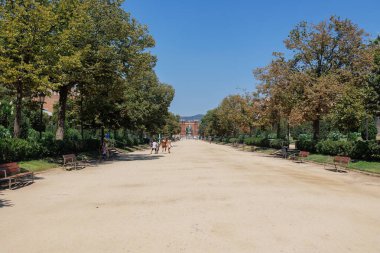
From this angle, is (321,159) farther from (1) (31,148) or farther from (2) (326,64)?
(1) (31,148)

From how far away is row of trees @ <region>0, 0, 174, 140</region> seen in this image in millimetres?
19406

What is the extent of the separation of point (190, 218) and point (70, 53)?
17.4 meters

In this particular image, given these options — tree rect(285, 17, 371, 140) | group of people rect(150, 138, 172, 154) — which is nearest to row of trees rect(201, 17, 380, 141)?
tree rect(285, 17, 371, 140)

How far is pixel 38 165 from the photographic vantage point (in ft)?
67.2

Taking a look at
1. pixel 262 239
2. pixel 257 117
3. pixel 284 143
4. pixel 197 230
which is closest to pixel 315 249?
pixel 262 239

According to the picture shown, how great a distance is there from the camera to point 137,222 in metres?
8.31

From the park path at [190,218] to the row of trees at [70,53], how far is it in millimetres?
→ 7615

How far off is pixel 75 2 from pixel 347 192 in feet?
63.8

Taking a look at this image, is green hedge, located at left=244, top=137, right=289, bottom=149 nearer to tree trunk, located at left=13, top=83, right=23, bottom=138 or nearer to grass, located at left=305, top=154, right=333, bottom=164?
grass, located at left=305, top=154, right=333, bottom=164

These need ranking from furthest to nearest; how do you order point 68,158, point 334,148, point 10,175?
1. point 334,148
2. point 68,158
3. point 10,175

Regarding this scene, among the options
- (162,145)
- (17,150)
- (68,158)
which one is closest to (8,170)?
(17,150)

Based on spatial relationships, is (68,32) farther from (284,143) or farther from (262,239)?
(284,143)

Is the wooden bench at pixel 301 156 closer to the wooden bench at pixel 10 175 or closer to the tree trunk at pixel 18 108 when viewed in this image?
the tree trunk at pixel 18 108

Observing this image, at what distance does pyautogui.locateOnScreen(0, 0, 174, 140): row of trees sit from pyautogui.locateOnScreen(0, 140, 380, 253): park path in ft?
25.0
